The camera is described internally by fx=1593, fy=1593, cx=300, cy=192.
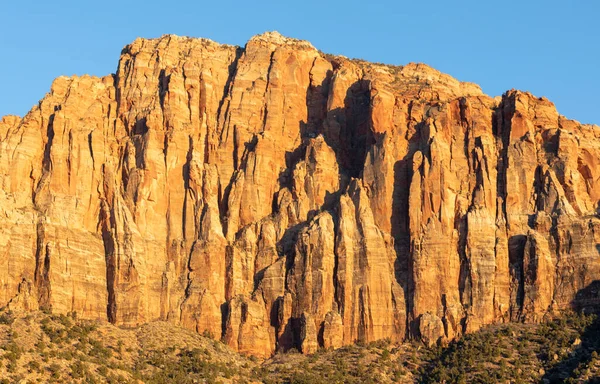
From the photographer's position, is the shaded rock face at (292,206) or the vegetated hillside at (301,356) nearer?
the vegetated hillside at (301,356)

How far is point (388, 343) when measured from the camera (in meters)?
147

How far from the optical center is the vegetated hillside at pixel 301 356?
135500 millimetres

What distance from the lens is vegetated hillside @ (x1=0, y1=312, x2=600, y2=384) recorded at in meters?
136

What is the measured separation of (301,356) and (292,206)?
17176 millimetres

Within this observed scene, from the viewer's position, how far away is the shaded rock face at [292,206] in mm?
148500

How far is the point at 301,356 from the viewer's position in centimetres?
14612

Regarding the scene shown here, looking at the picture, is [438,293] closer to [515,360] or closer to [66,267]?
[515,360]

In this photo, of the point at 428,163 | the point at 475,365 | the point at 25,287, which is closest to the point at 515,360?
the point at 475,365

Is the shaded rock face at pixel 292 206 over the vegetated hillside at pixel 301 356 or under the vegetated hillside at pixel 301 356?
over

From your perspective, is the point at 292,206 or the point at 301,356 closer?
the point at 301,356

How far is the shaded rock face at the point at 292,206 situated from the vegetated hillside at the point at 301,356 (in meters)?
2.32

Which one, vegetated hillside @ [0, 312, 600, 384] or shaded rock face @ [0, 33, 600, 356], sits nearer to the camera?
vegetated hillside @ [0, 312, 600, 384]

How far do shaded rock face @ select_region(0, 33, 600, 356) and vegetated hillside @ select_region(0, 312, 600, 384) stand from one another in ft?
7.60

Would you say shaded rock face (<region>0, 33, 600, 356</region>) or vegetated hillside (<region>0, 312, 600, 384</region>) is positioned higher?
shaded rock face (<region>0, 33, 600, 356</region>)
